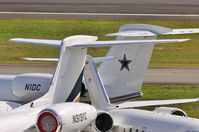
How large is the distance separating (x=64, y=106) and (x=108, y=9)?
57883mm

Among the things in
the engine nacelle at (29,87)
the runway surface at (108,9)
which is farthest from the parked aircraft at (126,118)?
the runway surface at (108,9)

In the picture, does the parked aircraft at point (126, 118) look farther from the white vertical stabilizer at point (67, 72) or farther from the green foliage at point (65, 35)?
the green foliage at point (65, 35)

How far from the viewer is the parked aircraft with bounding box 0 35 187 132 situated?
77.8 feet

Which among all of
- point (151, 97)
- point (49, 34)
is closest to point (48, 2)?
point (49, 34)

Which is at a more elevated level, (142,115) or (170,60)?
(170,60)

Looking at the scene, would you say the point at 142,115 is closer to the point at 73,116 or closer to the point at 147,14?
the point at 73,116

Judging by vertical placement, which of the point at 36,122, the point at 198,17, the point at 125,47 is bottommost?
the point at 36,122

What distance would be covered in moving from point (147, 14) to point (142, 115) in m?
52.6

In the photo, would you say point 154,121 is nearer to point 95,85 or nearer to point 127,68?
point 95,85

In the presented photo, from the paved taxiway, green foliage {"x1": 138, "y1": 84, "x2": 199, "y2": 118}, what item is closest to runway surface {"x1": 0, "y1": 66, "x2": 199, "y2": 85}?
green foliage {"x1": 138, "y1": 84, "x2": 199, "y2": 118}

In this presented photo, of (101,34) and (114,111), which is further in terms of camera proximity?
(101,34)

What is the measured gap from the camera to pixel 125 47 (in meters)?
36.5

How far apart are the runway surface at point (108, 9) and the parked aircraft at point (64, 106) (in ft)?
154

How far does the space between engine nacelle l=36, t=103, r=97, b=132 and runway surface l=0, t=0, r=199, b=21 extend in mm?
50256
